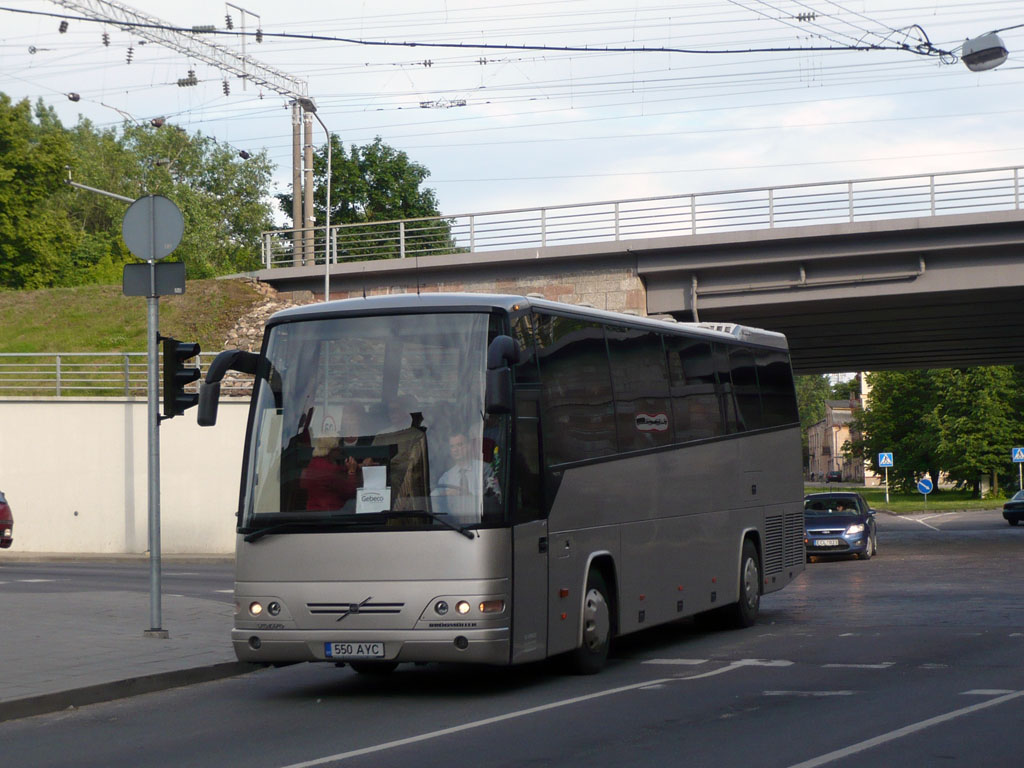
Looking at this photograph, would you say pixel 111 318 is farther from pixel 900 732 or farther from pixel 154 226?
pixel 900 732

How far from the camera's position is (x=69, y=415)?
109ft

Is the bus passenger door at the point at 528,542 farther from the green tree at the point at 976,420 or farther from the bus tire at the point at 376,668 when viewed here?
the green tree at the point at 976,420

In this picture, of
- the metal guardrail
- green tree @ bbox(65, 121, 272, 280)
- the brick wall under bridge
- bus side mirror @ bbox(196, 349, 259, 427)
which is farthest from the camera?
green tree @ bbox(65, 121, 272, 280)

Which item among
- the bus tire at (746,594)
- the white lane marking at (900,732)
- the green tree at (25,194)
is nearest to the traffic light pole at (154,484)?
the bus tire at (746,594)

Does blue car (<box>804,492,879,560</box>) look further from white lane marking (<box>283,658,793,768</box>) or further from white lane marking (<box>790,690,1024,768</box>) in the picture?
white lane marking (<box>790,690,1024,768</box>)

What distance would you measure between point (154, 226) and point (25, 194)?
52035 mm

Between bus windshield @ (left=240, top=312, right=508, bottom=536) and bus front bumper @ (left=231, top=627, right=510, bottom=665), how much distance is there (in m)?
0.78

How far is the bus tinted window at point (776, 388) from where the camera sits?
17.4 meters

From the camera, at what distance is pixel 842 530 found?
2984 cm

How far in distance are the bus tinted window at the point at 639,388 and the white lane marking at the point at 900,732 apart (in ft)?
13.3

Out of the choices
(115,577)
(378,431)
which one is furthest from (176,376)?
(115,577)

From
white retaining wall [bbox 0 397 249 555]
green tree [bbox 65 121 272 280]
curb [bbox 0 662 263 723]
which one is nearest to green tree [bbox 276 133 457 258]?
green tree [bbox 65 121 272 280]

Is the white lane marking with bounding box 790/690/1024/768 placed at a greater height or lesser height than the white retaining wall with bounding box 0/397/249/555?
lesser

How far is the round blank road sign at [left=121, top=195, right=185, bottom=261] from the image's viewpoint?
14258 mm
